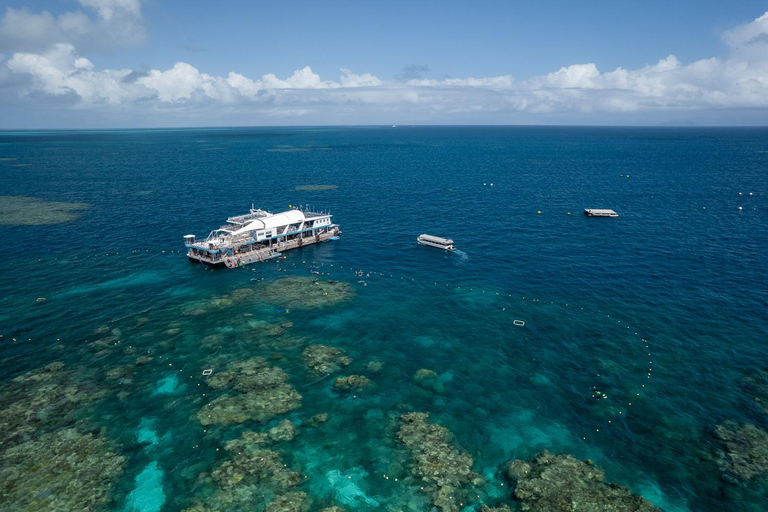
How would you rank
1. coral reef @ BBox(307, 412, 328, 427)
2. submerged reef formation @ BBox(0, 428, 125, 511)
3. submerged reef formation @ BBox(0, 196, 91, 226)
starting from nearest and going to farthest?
1. submerged reef formation @ BBox(0, 428, 125, 511)
2. coral reef @ BBox(307, 412, 328, 427)
3. submerged reef formation @ BBox(0, 196, 91, 226)

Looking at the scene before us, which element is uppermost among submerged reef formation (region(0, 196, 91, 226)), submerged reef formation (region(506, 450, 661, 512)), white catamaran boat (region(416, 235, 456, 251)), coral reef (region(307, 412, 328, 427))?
submerged reef formation (region(0, 196, 91, 226))

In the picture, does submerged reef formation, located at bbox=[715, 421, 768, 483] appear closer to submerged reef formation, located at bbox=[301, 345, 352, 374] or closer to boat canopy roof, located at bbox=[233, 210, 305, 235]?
submerged reef formation, located at bbox=[301, 345, 352, 374]

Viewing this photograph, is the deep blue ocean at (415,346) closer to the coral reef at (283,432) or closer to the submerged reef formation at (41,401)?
the submerged reef formation at (41,401)

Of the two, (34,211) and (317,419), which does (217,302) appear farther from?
(34,211)

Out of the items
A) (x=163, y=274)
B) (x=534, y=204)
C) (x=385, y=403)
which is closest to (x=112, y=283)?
(x=163, y=274)

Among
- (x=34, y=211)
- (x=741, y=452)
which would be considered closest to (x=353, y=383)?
(x=741, y=452)

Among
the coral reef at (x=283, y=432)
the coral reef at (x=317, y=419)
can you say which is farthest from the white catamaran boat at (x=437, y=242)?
the coral reef at (x=283, y=432)

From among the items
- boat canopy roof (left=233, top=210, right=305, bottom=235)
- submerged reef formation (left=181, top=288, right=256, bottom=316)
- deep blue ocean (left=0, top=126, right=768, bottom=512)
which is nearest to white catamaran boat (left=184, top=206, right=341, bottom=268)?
boat canopy roof (left=233, top=210, right=305, bottom=235)
